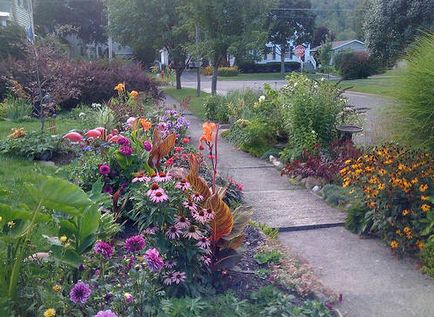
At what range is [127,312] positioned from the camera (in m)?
2.95

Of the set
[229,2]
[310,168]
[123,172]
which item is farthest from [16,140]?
[229,2]

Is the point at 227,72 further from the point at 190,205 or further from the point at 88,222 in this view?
the point at 88,222

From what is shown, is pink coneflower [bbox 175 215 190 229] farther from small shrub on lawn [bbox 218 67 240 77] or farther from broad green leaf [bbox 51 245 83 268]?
small shrub on lawn [bbox 218 67 240 77]

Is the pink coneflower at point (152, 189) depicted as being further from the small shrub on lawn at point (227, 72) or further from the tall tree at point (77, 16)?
the tall tree at point (77, 16)

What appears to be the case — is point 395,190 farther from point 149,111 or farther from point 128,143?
point 149,111

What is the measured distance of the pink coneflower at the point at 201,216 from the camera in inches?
137

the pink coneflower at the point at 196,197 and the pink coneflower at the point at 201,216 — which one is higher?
the pink coneflower at the point at 196,197

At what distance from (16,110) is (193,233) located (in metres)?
9.76

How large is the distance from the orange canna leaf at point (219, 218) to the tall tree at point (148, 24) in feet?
67.1

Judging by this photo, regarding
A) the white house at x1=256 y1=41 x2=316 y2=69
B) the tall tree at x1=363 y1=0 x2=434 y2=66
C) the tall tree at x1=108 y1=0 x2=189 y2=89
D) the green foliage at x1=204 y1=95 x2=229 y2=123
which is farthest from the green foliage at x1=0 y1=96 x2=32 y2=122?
the white house at x1=256 y1=41 x2=316 y2=69

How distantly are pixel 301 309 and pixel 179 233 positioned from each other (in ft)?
3.24

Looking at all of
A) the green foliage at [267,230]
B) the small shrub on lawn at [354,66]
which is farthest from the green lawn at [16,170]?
the small shrub on lawn at [354,66]

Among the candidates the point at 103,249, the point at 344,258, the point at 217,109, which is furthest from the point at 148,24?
the point at 103,249

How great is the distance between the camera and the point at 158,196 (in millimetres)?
3273
